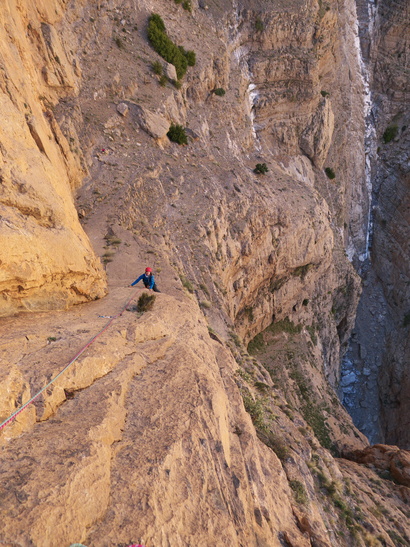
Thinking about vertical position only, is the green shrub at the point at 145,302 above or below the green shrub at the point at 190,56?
below

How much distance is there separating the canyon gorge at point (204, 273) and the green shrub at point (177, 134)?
41 centimetres

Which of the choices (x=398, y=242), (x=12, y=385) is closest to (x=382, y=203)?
(x=398, y=242)

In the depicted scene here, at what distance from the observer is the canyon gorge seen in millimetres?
4973

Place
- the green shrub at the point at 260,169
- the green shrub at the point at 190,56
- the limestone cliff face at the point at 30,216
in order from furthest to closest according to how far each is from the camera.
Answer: the green shrub at the point at 190,56 < the green shrub at the point at 260,169 < the limestone cliff face at the point at 30,216

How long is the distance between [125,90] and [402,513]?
74.9 ft

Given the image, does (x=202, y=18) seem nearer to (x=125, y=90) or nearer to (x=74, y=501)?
(x=125, y=90)

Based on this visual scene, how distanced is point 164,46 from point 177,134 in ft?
21.5

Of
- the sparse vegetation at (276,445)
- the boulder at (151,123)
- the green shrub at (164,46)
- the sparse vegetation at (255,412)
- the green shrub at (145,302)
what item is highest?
the green shrub at (164,46)

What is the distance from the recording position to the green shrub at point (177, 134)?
19.6 meters

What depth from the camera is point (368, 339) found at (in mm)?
35531

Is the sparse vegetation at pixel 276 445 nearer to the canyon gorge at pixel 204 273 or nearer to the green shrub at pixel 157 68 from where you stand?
the canyon gorge at pixel 204 273

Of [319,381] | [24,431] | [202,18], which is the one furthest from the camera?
[202,18]

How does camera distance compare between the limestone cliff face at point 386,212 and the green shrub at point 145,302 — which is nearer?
the green shrub at point 145,302

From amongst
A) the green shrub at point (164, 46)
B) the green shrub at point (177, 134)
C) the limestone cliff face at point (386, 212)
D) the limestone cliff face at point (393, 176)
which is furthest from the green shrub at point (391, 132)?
the green shrub at point (177, 134)
